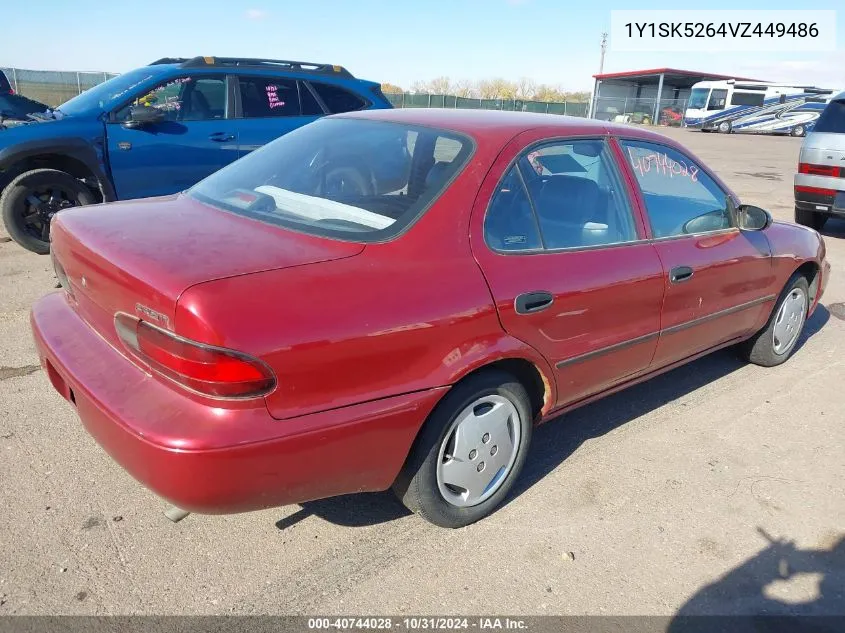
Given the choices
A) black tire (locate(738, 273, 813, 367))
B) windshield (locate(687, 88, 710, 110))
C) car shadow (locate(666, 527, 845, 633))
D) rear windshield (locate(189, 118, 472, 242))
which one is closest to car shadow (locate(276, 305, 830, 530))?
black tire (locate(738, 273, 813, 367))

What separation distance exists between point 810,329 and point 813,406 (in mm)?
1656

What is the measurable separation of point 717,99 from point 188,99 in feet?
125

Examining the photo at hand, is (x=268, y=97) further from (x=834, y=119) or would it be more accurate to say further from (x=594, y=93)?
(x=594, y=93)

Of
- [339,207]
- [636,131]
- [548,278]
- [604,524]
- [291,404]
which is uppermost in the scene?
[636,131]

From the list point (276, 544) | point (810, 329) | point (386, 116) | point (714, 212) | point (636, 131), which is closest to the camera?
point (276, 544)

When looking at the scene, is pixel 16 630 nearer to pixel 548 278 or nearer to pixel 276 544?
pixel 276 544

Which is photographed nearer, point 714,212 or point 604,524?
point 604,524

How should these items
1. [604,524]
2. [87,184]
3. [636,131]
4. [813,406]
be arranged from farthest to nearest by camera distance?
[87,184], [813,406], [636,131], [604,524]

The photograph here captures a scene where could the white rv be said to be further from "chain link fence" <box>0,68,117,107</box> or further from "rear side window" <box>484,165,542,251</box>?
"rear side window" <box>484,165,542,251</box>

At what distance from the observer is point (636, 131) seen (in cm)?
349

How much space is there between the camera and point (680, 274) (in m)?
3.30

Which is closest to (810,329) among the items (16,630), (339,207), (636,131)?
(636,131)

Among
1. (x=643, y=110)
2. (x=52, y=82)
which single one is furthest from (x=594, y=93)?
(x=52, y=82)

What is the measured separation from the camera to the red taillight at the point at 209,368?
1.94 meters
